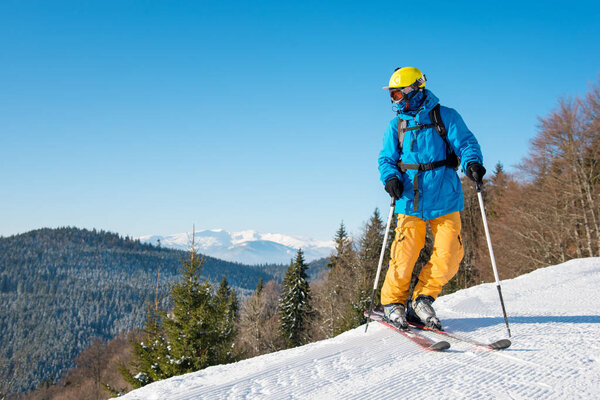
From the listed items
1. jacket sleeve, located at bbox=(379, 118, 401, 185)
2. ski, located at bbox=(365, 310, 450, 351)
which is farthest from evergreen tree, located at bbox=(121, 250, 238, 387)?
jacket sleeve, located at bbox=(379, 118, 401, 185)

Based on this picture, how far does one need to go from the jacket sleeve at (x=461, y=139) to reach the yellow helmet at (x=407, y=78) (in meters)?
0.41

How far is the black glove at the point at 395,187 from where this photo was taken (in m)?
3.63

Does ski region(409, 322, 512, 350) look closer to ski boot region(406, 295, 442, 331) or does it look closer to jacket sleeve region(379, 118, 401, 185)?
ski boot region(406, 295, 442, 331)

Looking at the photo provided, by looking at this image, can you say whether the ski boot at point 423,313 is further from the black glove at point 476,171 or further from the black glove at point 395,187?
the black glove at point 476,171

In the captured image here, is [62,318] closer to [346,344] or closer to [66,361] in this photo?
[66,361]

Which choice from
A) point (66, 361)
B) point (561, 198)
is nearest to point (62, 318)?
point (66, 361)

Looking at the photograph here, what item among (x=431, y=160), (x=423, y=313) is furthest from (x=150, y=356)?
(x=431, y=160)

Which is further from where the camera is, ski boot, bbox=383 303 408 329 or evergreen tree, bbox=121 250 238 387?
evergreen tree, bbox=121 250 238 387

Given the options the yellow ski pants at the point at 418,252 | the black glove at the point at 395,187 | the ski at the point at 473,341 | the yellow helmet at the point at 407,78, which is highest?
the yellow helmet at the point at 407,78

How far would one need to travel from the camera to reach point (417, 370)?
8.35ft

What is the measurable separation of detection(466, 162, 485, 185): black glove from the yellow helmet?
3.11 feet

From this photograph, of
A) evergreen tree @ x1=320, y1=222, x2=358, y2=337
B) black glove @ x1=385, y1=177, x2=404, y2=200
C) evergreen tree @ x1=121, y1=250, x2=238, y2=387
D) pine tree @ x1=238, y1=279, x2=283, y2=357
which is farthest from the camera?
pine tree @ x1=238, y1=279, x2=283, y2=357

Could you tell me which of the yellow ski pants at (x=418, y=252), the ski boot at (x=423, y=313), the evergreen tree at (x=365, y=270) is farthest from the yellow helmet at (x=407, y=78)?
the evergreen tree at (x=365, y=270)

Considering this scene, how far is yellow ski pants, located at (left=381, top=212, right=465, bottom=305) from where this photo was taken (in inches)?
144
